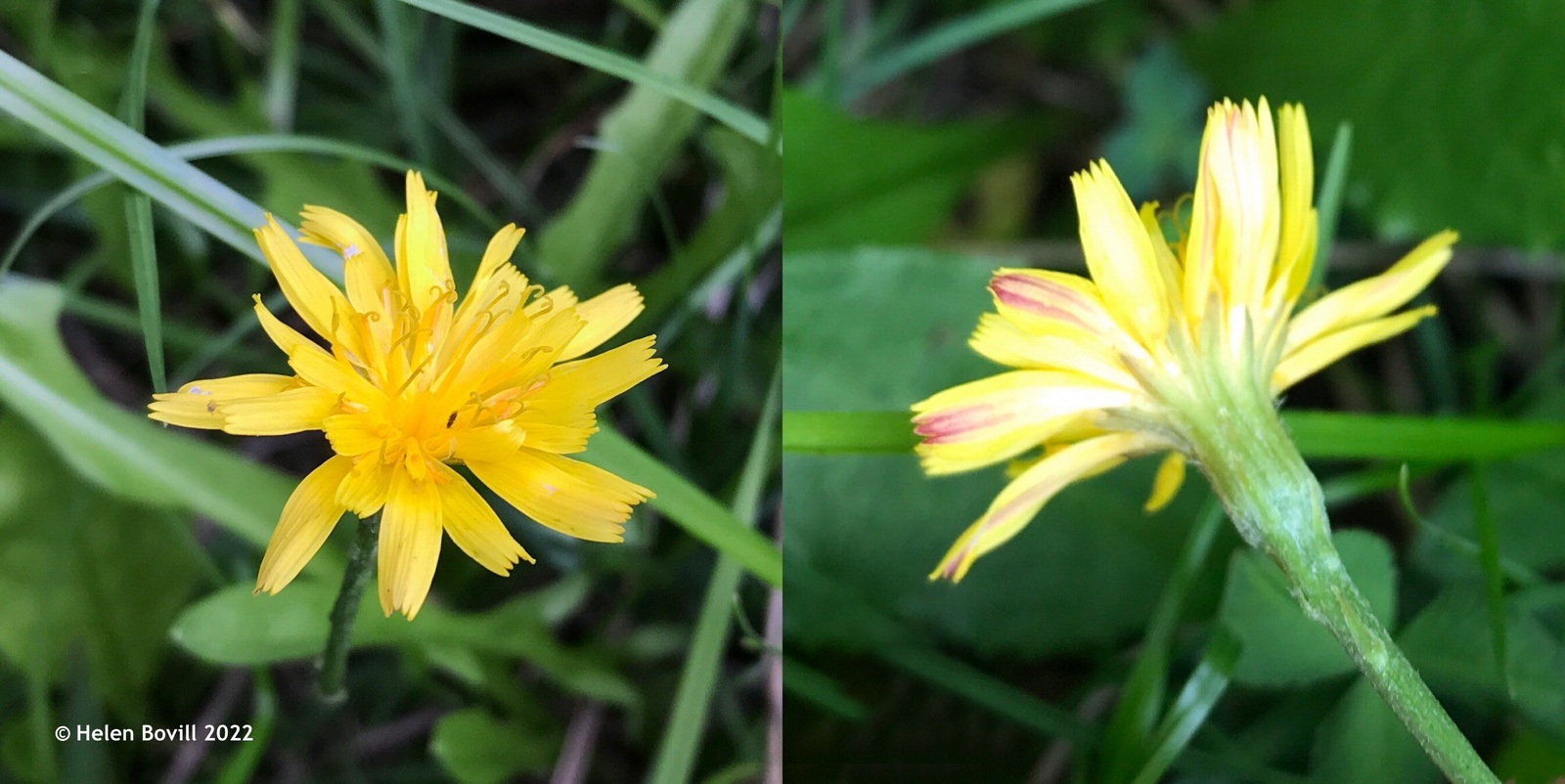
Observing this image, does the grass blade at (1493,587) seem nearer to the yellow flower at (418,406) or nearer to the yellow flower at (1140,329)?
the yellow flower at (1140,329)

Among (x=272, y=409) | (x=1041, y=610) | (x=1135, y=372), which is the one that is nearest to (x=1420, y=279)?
(x=1135, y=372)

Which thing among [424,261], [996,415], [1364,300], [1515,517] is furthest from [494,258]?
[1515,517]

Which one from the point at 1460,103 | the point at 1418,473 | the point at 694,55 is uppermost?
the point at 694,55

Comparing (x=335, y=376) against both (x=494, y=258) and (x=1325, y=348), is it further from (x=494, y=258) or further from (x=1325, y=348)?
(x=1325, y=348)

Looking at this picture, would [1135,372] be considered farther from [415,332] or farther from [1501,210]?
[1501,210]

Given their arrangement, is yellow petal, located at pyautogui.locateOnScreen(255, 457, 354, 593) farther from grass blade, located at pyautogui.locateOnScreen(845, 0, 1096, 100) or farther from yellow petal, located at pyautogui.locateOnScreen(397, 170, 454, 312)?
grass blade, located at pyautogui.locateOnScreen(845, 0, 1096, 100)

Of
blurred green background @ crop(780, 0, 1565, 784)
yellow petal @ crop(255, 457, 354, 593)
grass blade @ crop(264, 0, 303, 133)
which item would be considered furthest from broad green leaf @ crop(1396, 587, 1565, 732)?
grass blade @ crop(264, 0, 303, 133)
